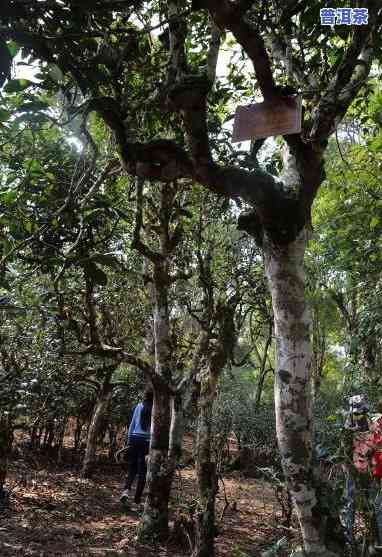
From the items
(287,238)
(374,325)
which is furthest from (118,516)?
(287,238)

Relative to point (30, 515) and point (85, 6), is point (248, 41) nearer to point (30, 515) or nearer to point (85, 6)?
point (85, 6)

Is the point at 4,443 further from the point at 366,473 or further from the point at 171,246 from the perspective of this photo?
the point at 366,473

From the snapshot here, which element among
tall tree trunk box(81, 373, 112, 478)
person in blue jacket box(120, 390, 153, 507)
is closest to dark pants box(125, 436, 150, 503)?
person in blue jacket box(120, 390, 153, 507)

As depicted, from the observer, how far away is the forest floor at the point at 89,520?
5.97 metres

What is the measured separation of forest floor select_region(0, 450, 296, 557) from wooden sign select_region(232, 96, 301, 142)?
3239 millimetres

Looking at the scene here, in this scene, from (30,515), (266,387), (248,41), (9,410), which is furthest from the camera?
(266,387)

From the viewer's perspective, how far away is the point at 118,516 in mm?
7703

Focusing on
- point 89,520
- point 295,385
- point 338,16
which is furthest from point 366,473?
point 89,520

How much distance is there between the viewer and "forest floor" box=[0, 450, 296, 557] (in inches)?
235

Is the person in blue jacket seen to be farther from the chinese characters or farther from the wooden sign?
the chinese characters

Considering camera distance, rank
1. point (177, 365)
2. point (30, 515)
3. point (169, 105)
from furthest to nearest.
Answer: point (177, 365) < point (30, 515) < point (169, 105)

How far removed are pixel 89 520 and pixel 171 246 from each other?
165 inches

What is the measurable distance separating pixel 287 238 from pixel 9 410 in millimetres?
4530

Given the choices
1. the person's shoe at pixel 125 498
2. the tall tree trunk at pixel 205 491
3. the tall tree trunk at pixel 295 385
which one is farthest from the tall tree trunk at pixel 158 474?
the tall tree trunk at pixel 295 385
